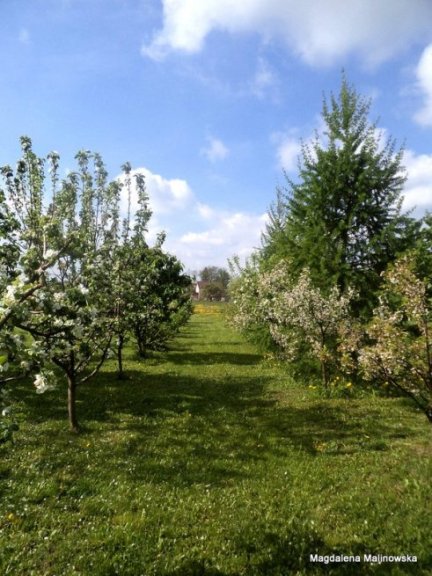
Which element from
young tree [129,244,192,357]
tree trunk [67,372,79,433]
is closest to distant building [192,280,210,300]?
young tree [129,244,192,357]

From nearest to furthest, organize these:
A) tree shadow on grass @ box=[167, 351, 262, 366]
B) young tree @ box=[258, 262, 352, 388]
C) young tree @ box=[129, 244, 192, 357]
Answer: young tree @ box=[258, 262, 352, 388]
young tree @ box=[129, 244, 192, 357]
tree shadow on grass @ box=[167, 351, 262, 366]

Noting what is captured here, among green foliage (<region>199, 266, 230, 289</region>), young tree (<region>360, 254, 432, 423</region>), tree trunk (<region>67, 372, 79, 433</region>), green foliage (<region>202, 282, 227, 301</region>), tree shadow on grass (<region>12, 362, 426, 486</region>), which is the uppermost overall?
green foliage (<region>199, 266, 230, 289</region>)

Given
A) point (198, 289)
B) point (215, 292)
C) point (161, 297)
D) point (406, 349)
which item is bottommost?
point (406, 349)

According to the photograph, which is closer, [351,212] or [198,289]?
[351,212]

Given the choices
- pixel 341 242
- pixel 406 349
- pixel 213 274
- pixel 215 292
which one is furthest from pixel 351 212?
pixel 213 274

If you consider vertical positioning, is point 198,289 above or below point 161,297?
above

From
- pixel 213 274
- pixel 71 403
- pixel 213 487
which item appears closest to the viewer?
pixel 213 487

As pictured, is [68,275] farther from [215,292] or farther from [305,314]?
[215,292]

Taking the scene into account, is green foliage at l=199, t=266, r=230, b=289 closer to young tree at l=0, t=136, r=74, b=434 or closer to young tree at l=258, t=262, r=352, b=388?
young tree at l=258, t=262, r=352, b=388

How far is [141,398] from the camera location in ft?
55.6

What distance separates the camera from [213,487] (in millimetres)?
9242

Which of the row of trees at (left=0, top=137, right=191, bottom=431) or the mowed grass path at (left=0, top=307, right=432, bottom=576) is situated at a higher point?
the row of trees at (left=0, top=137, right=191, bottom=431)

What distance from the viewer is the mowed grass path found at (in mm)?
6777

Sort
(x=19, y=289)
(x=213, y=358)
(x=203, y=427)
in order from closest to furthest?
(x=19, y=289)
(x=203, y=427)
(x=213, y=358)
